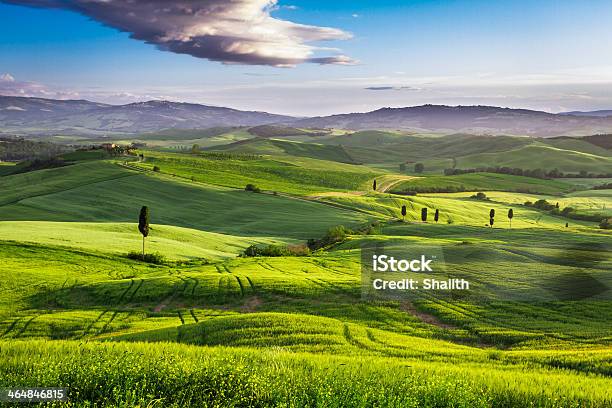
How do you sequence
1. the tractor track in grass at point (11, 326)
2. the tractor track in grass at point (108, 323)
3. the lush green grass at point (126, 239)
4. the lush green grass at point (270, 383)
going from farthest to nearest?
the lush green grass at point (126, 239) → the tractor track in grass at point (108, 323) → the tractor track in grass at point (11, 326) → the lush green grass at point (270, 383)

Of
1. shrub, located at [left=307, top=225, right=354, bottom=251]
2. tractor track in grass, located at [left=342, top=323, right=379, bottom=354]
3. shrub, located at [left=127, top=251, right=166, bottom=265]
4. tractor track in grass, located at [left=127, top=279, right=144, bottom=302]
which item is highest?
tractor track in grass, located at [left=342, top=323, right=379, bottom=354]

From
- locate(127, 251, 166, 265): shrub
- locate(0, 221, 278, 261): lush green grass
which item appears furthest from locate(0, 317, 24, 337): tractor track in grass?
locate(0, 221, 278, 261): lush green grass

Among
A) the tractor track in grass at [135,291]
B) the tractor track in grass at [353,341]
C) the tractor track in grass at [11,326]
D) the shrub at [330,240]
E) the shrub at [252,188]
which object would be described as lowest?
the shrub at [330,240]

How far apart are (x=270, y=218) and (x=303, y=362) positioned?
125344mm

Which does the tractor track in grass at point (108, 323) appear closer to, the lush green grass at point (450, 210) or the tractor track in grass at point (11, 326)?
the tractor track in grass at point (11, 326)

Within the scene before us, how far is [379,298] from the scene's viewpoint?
41688 millimetres

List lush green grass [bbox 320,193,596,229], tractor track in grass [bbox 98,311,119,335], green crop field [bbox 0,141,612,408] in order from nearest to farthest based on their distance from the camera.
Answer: green crop field [bbox 0,141,612,408] < tractor track in grass [bbox 98,311,119,335] < lush green grass [bbox 320,193,596,229]

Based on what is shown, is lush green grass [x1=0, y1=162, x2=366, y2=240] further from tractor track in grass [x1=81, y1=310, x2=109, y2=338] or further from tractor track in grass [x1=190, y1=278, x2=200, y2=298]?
tractor track in grass [x1=81, y1=310, x2=109, y2=338]

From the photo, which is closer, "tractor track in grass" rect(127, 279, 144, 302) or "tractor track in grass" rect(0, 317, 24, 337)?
"tractor track in grass" rect(0, 317, 24, 337)

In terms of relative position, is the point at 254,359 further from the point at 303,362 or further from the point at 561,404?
the point at 561,404

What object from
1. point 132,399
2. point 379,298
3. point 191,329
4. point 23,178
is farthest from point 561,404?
point 23,178

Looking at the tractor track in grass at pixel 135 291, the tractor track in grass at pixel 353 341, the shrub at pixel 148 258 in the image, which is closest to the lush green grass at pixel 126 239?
the shrub at pixel 148 258

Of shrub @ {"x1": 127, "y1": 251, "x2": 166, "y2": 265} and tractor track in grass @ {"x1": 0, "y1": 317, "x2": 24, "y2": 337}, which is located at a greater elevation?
tractor track in grass @ {"x1": 0, "y1": 317, "x2": 24, "y2": 337}

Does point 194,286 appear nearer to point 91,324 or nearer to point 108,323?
point 108,323
